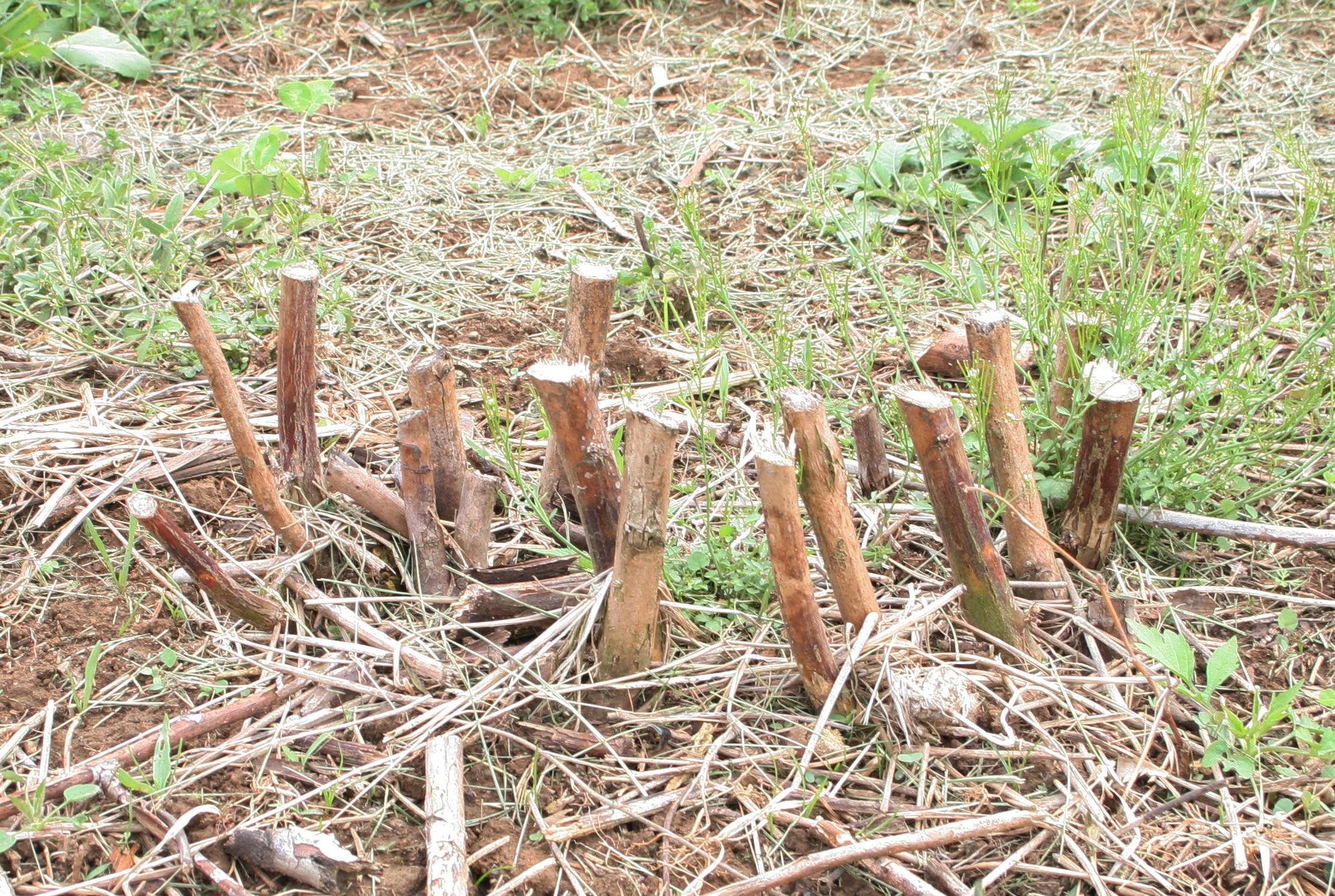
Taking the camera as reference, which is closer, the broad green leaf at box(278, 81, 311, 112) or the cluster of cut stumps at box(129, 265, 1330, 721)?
the cluster of cut stumps at box(129, 265, 1330, 721)

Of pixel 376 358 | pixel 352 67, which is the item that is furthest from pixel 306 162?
pixel 376 358

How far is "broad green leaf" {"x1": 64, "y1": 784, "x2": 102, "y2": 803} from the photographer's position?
1750mm

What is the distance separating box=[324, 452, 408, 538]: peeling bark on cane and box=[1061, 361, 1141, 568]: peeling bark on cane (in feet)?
4.58

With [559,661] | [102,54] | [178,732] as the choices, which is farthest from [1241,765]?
[102,54]

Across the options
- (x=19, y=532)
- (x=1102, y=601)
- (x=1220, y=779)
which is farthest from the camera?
(x=19, y=532)

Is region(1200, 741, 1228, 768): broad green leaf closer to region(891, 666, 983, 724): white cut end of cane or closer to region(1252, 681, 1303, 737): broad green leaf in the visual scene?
region(1252, 681, 1303, 737): broad green leaf

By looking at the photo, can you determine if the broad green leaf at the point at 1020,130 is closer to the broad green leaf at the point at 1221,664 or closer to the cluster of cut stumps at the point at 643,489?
the cluster of cut stumps at the point at 643,489

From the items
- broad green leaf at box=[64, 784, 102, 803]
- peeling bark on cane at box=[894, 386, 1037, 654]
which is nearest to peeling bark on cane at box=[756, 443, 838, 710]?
peeling bark on cane at box=[894, 386, 1037, 654]

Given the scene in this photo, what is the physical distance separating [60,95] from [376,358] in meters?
2.13

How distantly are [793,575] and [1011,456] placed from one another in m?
0.59

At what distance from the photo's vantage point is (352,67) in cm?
460

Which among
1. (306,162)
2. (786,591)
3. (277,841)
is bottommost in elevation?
(277,841)

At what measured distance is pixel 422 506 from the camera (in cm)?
220

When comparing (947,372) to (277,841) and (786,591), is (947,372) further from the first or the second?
(277,841)
